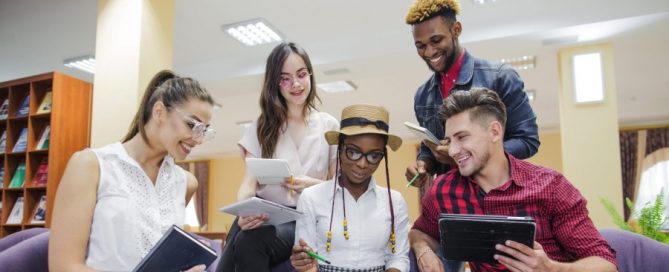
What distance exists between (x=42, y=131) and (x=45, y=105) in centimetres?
28

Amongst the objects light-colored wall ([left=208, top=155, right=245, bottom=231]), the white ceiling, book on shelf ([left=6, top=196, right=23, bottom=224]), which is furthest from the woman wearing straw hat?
light-colored wall ([left=208, top=155, right=245, bottom=231])

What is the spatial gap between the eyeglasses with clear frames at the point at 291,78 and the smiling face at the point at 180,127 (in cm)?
60

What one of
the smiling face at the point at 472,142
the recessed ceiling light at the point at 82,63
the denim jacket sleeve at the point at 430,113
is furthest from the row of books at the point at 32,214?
the smiling face at the point at 472,142

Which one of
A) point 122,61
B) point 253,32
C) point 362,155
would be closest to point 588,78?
point 253,32

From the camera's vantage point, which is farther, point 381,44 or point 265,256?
point 381,44

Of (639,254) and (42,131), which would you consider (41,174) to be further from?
(639,254)

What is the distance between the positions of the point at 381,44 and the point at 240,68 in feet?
6.58

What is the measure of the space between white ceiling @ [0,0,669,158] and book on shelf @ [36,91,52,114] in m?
A: 1.01

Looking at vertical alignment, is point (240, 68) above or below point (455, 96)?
above

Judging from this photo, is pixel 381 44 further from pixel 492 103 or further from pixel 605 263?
pixel 605 263

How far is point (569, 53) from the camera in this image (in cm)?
573

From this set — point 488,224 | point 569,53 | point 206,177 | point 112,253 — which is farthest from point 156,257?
point 206,177

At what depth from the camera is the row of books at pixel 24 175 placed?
5.02m

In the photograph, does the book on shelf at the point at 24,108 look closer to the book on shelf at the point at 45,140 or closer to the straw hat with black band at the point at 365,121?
the book on shelf at the point at 45,140
